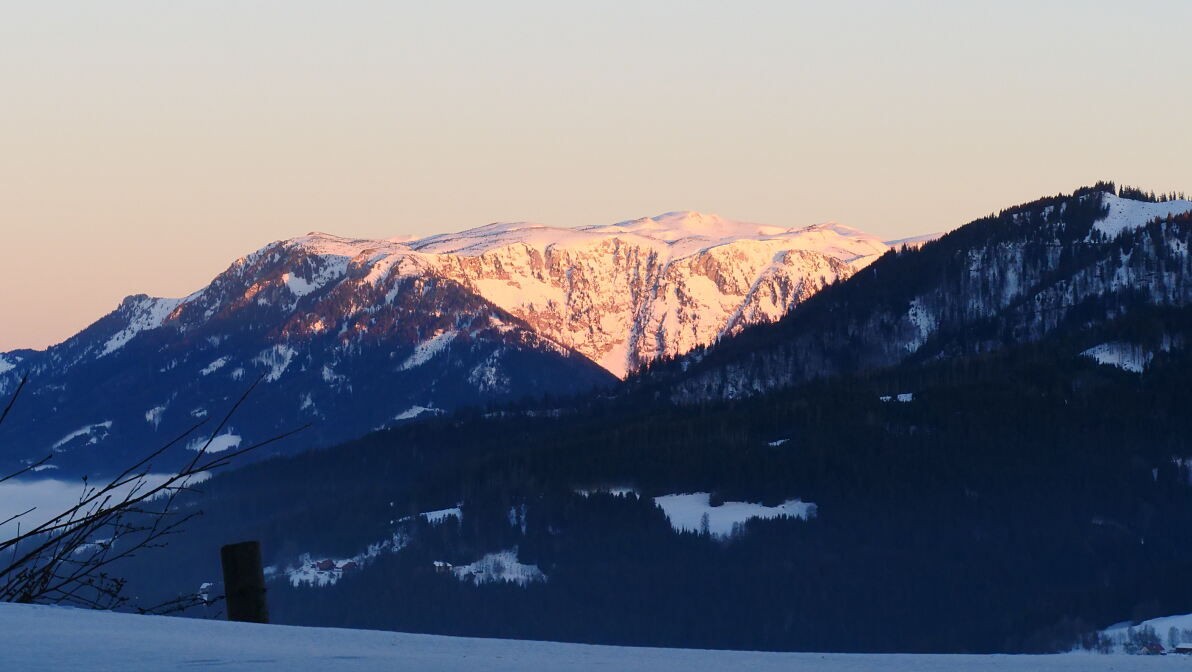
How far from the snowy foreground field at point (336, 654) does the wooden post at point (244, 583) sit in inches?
61.0

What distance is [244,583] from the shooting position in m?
14.5

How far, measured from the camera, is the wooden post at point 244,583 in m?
14.4

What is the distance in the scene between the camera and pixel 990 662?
12172 millimetres

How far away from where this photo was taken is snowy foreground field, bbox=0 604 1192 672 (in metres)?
10.6

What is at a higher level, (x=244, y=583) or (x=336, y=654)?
(x=244, y=583)

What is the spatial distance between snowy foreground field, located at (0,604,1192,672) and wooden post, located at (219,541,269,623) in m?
1.55

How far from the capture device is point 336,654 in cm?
1116

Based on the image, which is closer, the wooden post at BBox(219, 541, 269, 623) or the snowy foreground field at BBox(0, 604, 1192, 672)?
the snowy foreground field at BBox(0, 604, 1192, 672)

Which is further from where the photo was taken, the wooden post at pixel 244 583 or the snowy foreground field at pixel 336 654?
the wooden post at pixel 244 583

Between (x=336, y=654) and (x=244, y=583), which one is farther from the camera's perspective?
(x=244, y=583)

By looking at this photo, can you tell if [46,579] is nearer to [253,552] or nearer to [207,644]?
[253,552]

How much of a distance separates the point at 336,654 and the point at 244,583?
353 cm

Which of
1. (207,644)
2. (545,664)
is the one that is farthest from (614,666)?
(207,644)

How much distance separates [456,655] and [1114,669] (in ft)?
13.4
